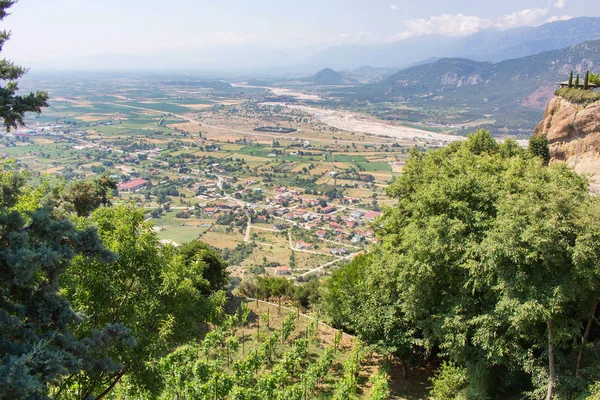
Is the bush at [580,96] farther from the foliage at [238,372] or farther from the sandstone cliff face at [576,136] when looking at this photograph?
the foliage at [238,372]

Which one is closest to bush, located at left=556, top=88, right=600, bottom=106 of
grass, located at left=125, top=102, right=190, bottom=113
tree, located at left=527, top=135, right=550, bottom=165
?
tree, located at left=527, top=135, right=550, bottom=165

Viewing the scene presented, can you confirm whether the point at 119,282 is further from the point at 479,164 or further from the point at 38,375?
the point at 479,164

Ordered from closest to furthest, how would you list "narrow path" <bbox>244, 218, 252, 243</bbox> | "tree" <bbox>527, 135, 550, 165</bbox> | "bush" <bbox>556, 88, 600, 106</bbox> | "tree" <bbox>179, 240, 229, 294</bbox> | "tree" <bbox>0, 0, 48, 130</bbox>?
"tree" <bbox>0, 0, 48, 130</bbox>
"bush" <bbox>556, 88, 600, 106</bbox>
"tree" <bbox>527, 135, 550, 165</bbox>
"tree" <bbox>179, 240, 229, 294</bbox>
"narrow path" <bbox>244, 218, 252, 243</bbox>

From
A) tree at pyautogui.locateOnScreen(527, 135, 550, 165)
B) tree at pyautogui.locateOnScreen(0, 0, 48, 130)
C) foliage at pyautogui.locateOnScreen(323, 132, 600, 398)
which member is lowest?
foliage at pyautogui.locateOnScreen(323, 132, 600, 398)

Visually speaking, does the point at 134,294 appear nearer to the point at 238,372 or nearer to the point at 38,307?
the point at 38,307

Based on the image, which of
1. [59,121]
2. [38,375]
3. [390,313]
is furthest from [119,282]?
[59,121]

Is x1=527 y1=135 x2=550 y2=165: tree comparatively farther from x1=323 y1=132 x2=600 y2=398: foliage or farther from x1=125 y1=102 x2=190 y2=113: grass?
x1=125 y1=102 x2=190 y2=113: grass

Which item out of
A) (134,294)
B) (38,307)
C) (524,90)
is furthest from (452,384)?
(524,90)
